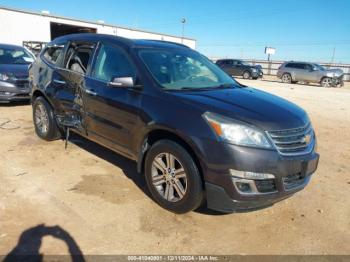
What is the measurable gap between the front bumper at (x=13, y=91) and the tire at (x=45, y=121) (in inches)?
129

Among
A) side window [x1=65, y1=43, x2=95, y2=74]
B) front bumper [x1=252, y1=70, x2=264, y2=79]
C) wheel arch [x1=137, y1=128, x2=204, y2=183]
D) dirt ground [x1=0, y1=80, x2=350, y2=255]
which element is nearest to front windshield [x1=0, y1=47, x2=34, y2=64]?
side window [x1=65, y1=43, x2=95, y2=74]

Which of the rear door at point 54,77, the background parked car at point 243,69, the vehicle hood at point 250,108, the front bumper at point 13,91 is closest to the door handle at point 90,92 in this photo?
the rear door at point 54,77

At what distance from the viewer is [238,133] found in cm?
309

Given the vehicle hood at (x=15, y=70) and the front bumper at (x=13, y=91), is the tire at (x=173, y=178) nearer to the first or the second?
the front bumper at (x=13, y=91)

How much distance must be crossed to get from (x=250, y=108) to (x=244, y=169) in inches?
28.3

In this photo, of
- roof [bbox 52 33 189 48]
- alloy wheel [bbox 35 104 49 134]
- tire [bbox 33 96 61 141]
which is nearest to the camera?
roof [bbox 52 33 189 48]

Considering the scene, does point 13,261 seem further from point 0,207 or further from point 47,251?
point 0,207

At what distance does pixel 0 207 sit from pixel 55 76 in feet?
7.92

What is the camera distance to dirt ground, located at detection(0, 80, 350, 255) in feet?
10.1

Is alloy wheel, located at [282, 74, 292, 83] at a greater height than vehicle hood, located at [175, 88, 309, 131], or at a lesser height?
lesser

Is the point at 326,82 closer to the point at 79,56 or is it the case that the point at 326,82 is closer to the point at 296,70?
the point at 296,70

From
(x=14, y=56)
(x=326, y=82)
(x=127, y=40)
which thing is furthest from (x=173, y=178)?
(x=326, y=82)

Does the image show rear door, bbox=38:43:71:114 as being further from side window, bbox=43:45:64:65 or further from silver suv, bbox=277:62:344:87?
silver suv, bbox=277:62:344:87

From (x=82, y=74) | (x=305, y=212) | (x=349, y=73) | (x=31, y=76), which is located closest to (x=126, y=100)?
(x=82, y=74)
